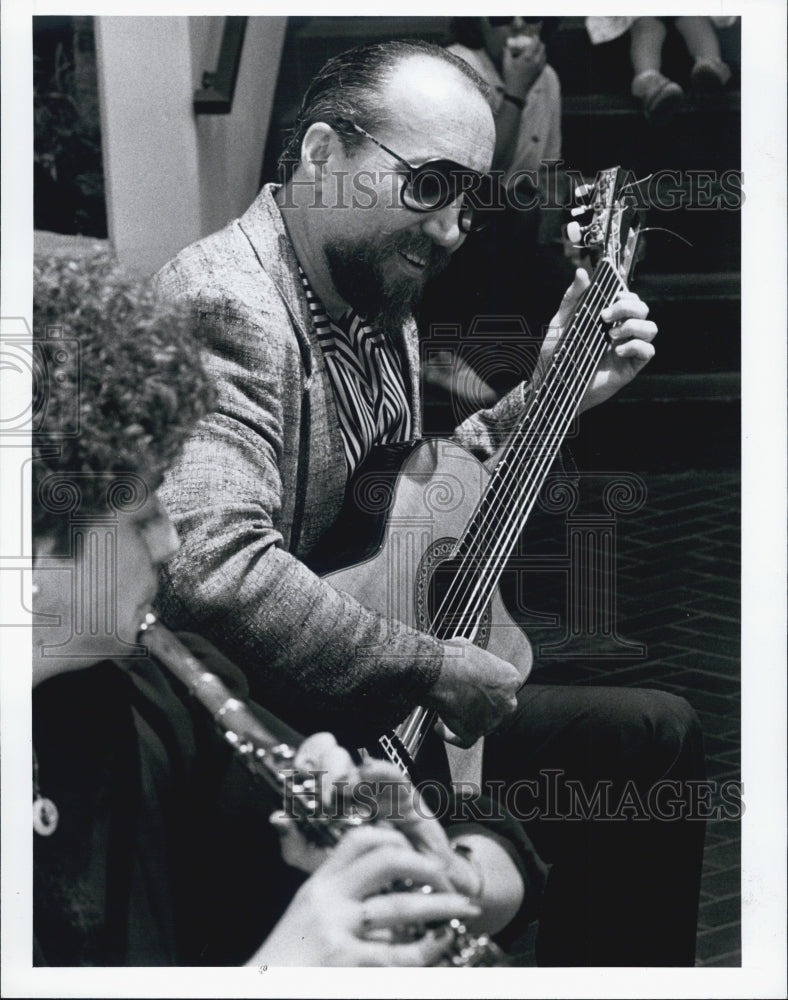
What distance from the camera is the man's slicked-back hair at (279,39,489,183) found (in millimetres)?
3422

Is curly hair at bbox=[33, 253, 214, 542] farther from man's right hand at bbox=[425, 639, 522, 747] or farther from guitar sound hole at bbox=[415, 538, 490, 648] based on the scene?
man's right hand at bbox=[425, 639, 522, 747]

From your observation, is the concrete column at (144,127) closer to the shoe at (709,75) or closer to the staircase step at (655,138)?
the staircase step at (655,138)

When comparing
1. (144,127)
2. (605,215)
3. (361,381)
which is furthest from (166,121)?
(605,215)

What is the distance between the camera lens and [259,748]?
3.30 metres

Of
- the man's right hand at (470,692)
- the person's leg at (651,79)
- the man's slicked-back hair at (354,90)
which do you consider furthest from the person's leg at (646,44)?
the man's right hand at (470,692)

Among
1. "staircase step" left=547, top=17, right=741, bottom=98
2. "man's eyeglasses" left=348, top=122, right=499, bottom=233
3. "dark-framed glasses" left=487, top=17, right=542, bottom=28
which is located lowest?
"man's eyeglasses" left=348, top=122, right=499, bottom=233

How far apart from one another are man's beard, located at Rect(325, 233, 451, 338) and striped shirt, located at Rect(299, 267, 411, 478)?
35mm

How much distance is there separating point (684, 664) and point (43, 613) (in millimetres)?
1541

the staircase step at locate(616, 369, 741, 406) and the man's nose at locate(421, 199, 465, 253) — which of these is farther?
the staircase step at locate(616, 369, 741, 406)

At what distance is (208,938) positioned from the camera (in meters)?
3.47

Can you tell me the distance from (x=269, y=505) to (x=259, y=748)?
54cm

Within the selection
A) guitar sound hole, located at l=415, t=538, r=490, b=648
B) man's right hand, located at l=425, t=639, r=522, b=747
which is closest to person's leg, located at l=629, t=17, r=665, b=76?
guitar sound hole, located at l=415, t=538, r=490, b=648

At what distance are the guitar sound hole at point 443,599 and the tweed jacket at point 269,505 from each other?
0.15 ft

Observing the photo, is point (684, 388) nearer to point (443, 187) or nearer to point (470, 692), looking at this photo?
point (443, 187)
